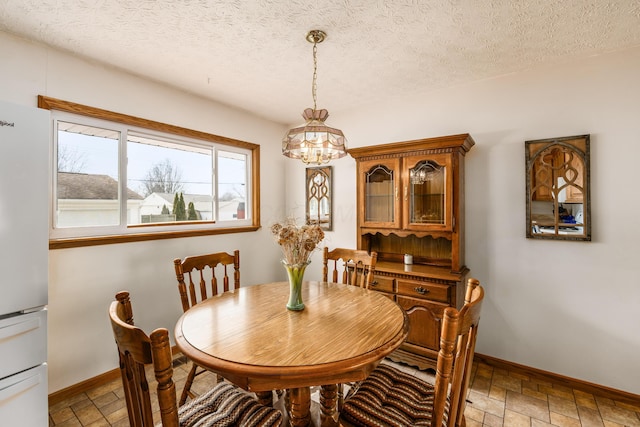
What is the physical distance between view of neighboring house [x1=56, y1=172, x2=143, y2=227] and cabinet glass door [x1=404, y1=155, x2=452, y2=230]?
241 cm

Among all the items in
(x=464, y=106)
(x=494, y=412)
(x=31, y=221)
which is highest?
(x=464, y=106)

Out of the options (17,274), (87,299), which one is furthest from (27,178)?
(87,299)

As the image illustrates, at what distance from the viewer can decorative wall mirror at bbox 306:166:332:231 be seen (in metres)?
3.49

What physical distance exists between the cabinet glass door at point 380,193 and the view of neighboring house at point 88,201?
6.83 ft

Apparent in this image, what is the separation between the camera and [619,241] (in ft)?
6.89

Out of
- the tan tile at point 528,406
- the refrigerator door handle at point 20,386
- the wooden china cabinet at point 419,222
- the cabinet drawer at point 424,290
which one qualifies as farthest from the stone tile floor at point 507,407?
the cabinet drawer at point 424,290

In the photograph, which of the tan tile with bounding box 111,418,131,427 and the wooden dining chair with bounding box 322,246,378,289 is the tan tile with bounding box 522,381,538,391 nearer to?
the wooden dining chair with bounding box 322,246,378,289

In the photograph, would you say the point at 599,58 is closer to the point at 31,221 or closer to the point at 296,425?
the point at 296,425

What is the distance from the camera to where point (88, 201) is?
2.27 m

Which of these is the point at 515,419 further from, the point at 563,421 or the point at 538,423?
the point at 563,421

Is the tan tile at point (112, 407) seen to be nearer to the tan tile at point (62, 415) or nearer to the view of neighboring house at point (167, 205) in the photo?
the tan tile at point (62, 415)

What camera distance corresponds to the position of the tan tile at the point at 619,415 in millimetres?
1889

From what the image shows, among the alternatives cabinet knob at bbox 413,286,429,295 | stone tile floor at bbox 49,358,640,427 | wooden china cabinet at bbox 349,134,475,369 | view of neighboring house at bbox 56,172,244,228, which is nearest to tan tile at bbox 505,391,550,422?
stone tile floor at bbox 49,358,640,427

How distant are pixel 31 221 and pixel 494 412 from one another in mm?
2972
